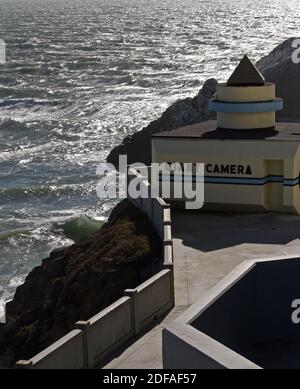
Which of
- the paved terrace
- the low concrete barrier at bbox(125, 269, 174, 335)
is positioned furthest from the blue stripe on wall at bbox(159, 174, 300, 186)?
the low concrete barrier at bbox(125, 269, 174, 335)

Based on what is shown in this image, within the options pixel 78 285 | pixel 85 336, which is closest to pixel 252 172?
pixel 78 285

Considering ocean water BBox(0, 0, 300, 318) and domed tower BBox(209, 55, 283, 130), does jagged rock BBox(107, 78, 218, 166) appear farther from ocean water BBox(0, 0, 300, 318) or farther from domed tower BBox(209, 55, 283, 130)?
domed tower BBox(209, 55, 283, 130)

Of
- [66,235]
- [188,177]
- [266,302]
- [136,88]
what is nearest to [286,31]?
[136,88]

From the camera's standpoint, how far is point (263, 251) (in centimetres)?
2583

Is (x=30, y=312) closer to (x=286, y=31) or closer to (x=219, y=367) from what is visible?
(x=219, y=367)

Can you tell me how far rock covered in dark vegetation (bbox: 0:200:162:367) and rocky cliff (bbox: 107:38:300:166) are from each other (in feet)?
70.5

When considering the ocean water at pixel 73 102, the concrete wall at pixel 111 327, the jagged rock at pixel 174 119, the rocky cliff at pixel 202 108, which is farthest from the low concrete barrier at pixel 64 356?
the jagged rock at pixel 174 119

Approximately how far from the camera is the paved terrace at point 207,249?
19500 mm

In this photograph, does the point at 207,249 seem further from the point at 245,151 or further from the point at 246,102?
the point at 246,102

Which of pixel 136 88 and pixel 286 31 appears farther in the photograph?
pixel 286 31

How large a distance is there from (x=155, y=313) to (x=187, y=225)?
8.51 metres

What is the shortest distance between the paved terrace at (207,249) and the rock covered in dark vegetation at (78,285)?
42.3 inches

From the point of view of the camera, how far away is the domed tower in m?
31.5

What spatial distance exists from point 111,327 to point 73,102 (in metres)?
73.2
